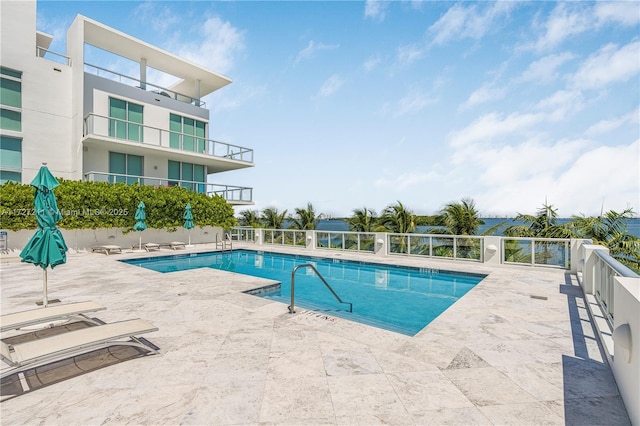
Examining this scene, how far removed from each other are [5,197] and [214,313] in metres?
13.6

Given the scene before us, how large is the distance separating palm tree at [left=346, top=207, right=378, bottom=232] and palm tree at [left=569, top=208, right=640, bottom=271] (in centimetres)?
1002

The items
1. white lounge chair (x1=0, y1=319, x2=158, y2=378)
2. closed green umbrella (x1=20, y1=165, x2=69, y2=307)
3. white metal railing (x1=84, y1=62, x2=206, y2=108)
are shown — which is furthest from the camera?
white metal railing (x1=84, y1=62, x2=206, y2=108)

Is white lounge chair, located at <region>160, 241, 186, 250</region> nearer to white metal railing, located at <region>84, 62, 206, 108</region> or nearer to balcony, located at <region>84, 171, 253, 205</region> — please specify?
balcony, located at <region>84, 171, 253, 205</region>

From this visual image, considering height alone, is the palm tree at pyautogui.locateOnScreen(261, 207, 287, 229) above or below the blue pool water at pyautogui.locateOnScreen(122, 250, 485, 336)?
above

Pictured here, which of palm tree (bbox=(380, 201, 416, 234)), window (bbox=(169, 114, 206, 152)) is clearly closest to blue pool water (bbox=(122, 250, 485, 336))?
palm tree (bbox=(380, 201, 416, 234))

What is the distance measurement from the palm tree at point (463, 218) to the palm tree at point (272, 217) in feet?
44.8

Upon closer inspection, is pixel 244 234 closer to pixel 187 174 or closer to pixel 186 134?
pixel 187 174

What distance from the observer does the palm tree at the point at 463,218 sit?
17172 mm

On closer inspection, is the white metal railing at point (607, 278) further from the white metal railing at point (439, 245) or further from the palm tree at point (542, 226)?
the palm tree at point (542, 226)

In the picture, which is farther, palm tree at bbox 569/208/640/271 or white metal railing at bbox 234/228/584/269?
palm tree at bbox 569/208/640/271

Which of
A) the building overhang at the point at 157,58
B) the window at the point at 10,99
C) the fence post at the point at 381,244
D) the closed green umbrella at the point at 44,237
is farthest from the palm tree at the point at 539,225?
the window at the point at 10,99

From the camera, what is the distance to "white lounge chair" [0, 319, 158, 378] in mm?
3105

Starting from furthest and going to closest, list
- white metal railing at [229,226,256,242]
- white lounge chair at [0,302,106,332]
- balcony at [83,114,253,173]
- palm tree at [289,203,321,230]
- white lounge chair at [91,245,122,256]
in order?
palm tree at [289,203,321,230] → white metal railing at [229,226,256,242] → balcony at [83,114,253,173] → white lounge chair at [91,245,122,256] → white lounge chair at [0,302,106,332]

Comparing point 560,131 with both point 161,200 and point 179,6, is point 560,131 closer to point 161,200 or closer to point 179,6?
point 179,6
